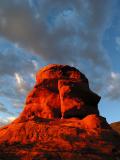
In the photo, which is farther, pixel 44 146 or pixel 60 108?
pixel 60 108

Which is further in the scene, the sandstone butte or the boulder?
the boulder

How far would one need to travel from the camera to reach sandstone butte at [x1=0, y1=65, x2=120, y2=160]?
34.9 metres

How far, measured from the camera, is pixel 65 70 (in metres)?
49.5

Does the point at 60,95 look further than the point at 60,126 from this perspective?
Yes

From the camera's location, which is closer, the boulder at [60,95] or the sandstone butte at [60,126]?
the sandstone butte at [60,126]

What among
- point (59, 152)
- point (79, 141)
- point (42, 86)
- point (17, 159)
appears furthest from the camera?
point (42, 86)

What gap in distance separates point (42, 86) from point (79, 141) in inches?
534

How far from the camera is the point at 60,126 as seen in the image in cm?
3959

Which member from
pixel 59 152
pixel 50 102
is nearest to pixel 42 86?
pixel 50 102

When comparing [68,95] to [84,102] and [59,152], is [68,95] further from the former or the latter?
[59,152]

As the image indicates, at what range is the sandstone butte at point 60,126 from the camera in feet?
114

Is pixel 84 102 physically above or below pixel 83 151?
above

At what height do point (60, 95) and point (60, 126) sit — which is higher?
point (60, 95)

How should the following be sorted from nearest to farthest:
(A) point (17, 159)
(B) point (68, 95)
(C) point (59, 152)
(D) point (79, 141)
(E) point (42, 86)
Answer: (A) point (17, 159) < (C) point (59, 152) < (D) point (79, 141) < (B) point (68, 95) < (E) point (42, 86)
